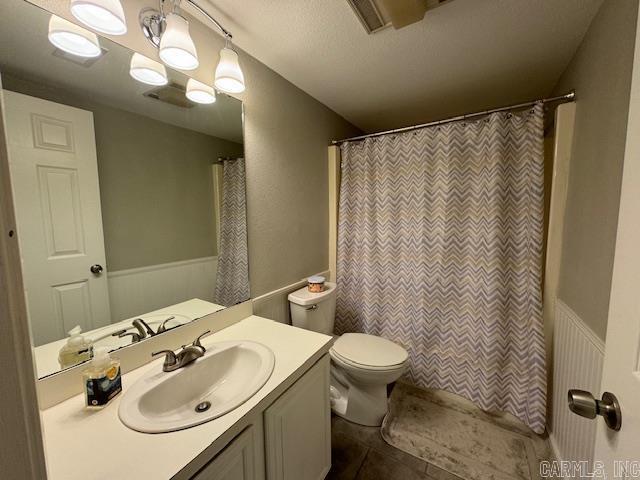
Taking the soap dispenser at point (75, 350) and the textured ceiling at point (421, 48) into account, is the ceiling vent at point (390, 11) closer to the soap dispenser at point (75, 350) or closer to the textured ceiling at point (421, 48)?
the textured ceiling at point (421, 48)

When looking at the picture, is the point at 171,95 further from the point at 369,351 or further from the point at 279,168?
the point at 369,351

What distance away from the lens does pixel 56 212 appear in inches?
29.8

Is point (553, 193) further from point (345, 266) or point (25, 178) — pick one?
point (25, 178)

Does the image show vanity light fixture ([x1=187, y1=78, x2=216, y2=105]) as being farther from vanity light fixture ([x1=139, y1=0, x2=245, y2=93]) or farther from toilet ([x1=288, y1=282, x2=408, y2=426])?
toilet ([x1=288, y1=282, x2=408, y2=426])

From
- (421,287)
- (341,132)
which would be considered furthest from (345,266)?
(341,132)

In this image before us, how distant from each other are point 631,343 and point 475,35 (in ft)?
4.65

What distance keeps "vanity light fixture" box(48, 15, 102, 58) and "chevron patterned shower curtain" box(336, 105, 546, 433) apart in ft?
4.95

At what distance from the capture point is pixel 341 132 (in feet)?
7.22

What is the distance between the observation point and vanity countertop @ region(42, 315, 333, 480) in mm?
548

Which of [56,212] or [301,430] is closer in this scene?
[56,212]

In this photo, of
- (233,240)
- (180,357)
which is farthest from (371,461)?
(233,240)

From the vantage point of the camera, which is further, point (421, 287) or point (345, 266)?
point (345, 266)

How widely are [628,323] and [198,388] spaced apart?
1.19 m

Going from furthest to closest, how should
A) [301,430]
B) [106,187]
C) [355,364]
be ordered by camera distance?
[355,364] → [301,430] → [106,187]
